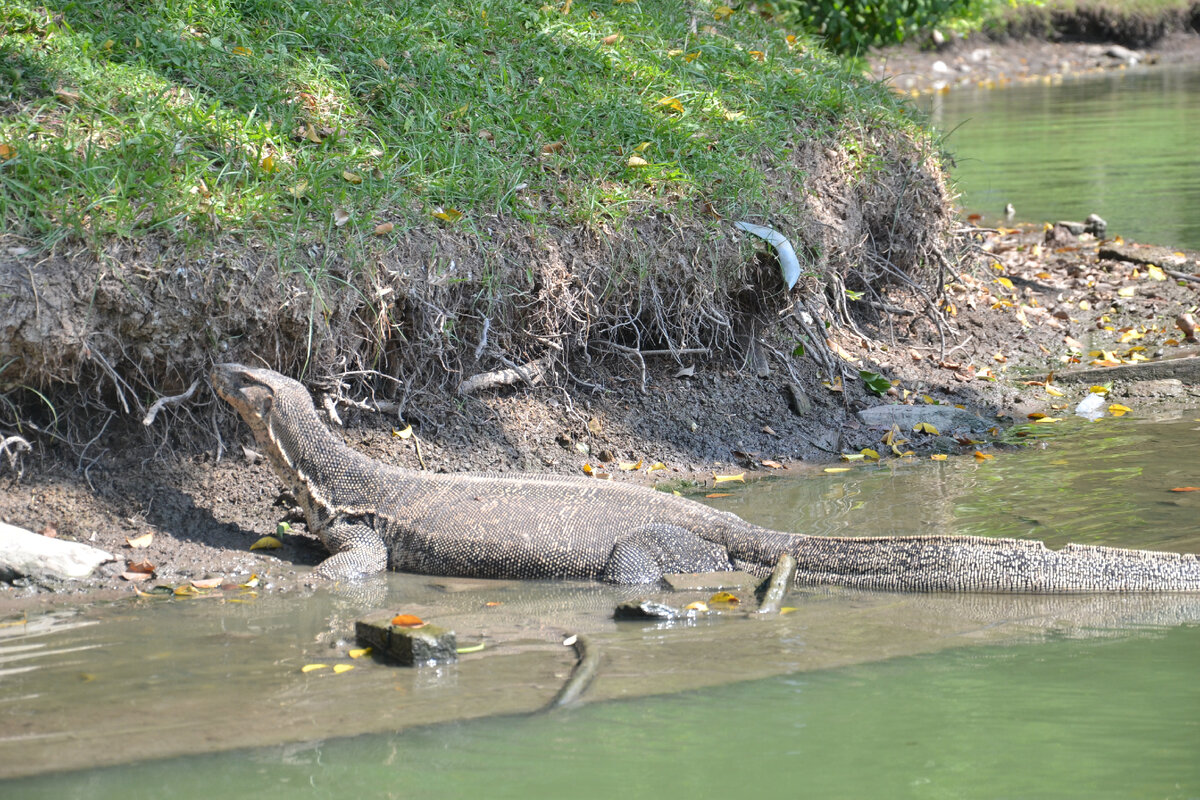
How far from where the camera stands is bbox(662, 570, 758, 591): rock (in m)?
5.21

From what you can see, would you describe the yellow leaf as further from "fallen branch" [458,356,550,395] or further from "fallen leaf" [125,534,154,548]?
"fallen leaf" [125,534,154,548]

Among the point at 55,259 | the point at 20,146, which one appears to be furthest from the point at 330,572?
the point at 20,146

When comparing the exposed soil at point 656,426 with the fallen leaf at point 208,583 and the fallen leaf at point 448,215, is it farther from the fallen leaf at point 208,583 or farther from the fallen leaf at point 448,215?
the fallen leaf at point 448,215

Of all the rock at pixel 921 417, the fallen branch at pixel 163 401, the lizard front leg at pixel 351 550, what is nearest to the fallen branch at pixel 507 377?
the lizard front leg at pixel 351 550

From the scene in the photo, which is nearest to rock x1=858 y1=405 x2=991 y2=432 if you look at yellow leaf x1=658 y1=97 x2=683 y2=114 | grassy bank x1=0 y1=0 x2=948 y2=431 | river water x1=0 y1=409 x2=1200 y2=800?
grassy bank x1=0 y1=0 x2=948 y2=431

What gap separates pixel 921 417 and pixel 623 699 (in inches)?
168

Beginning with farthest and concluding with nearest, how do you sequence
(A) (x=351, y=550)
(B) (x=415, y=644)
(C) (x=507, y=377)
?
(C) (x=507, y=377) < (A) (x=351, y=550) < (B) (x=415, y=644)

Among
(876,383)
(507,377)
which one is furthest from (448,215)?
(876,383)

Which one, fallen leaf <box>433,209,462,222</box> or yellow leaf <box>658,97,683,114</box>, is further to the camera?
yellow leaf <box>658,97,683,114</box>

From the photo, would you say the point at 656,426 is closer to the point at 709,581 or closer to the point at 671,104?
the point at 709,581

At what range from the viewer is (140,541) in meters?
5.77

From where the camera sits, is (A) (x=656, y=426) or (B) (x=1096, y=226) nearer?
(A) (x=656, y=426)

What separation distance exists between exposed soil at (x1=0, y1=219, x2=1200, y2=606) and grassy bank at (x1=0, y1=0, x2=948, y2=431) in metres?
0.31

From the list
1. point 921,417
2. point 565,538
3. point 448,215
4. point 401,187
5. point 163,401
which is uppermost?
point 401,187
